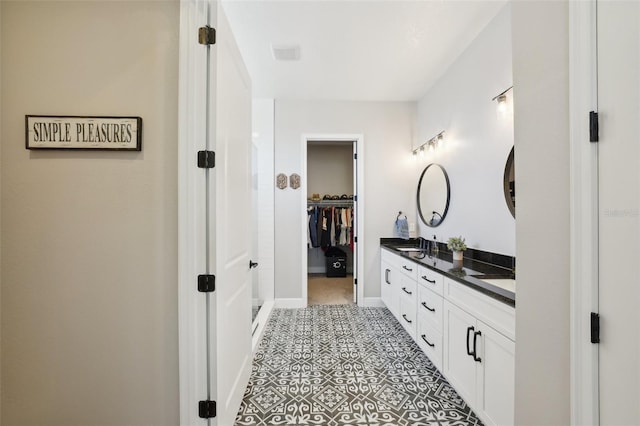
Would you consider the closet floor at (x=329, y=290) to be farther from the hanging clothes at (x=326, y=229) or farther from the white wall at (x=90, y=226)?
the white wall at (x=90, y=226)

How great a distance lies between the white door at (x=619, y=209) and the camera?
0.72 m

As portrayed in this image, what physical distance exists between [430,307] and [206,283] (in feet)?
5.83

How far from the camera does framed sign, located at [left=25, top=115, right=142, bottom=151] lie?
1292 mm

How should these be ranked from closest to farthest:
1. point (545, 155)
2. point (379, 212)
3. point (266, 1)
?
point (545, 155) < point (266, 1) < point (379, 212)

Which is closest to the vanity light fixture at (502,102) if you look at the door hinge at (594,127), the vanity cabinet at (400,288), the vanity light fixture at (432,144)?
the vanity light fixture at (432,144)

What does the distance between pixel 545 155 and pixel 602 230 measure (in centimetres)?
31

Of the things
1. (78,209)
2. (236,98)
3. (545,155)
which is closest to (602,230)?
(545,155)

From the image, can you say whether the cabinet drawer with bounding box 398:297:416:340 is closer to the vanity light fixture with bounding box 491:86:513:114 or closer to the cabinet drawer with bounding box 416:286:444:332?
the cabinet drawer with bounding box 416:286:444:332

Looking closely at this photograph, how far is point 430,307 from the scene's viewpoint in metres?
2.30

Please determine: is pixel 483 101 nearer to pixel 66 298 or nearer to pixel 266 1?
pixel 266 1

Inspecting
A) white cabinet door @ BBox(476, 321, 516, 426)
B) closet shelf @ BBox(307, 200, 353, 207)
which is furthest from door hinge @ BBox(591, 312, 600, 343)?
closet shelf @ BBox(307, 200, 353, 207)

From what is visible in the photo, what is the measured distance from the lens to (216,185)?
1.37m

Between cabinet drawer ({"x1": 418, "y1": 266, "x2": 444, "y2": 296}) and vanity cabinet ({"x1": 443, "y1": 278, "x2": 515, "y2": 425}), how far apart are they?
10cm

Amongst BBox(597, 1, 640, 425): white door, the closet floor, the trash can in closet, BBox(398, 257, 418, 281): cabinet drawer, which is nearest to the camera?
BBox(597, 1, 640, 425): white door
